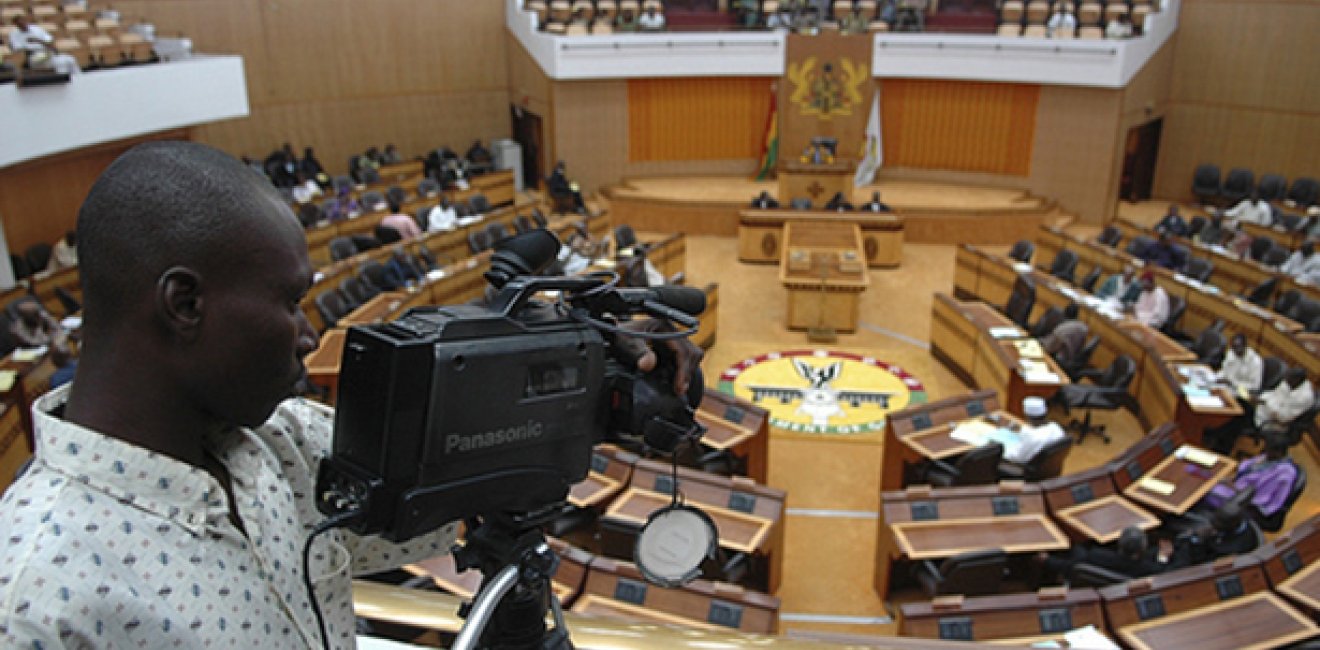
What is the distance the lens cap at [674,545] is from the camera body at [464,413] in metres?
0.28

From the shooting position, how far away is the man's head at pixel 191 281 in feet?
2.93

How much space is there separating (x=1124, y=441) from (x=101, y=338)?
9.33 m

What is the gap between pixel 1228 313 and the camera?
9.65 m

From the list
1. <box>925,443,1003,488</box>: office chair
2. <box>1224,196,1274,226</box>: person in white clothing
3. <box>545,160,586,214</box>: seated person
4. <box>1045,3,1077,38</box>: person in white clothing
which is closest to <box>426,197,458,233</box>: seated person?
<box>545,160,586,214</box>: seated person

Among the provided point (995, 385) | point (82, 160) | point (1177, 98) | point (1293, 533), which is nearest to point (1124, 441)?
point (995, 385)

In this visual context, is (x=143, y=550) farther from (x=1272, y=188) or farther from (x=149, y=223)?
(x=1272, y=188)

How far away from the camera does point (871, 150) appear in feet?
59.7

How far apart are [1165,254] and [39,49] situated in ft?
43.8

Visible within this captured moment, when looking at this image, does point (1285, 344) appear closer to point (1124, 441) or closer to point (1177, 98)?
point (1124, 441)

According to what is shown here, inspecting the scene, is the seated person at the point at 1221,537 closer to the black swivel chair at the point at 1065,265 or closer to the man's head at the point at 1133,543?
the man's head at the point at 1133,543

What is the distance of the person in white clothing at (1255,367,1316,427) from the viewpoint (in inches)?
304

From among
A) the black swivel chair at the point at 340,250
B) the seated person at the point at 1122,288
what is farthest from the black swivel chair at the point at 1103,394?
the black swivel chair at the point at 340,250

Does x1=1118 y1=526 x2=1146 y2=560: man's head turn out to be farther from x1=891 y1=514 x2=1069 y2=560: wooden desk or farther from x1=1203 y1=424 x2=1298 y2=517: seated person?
x1=1203 y1=424 x2=1298 y2=517: seated person

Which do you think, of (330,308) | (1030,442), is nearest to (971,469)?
(1030,442)
